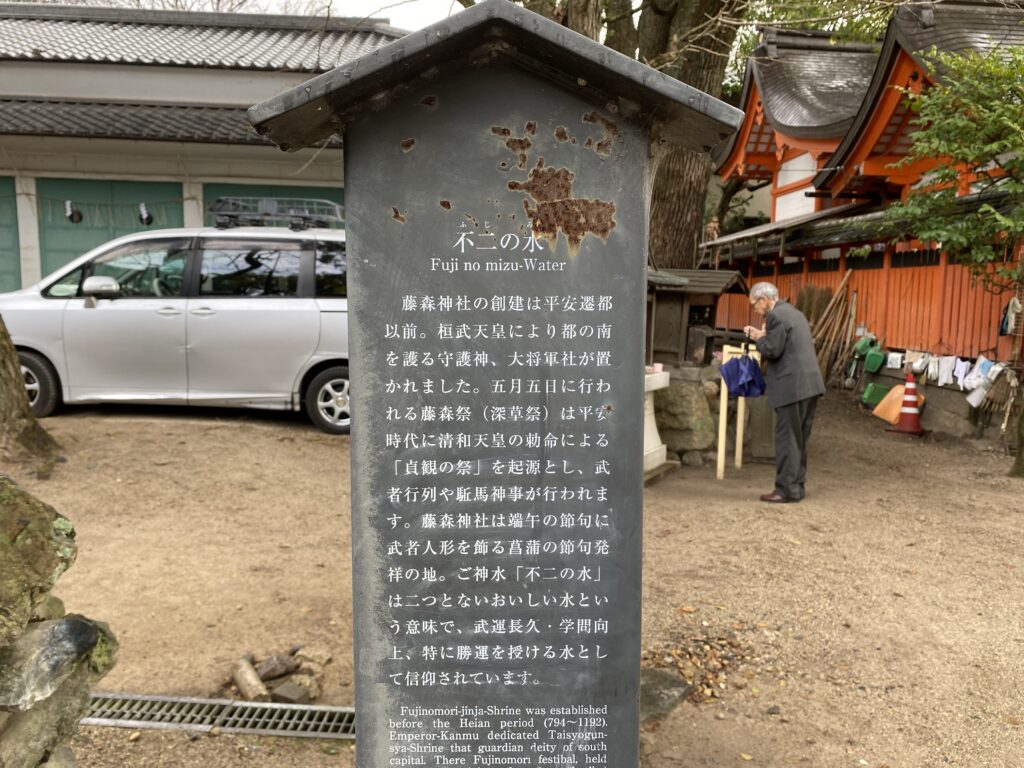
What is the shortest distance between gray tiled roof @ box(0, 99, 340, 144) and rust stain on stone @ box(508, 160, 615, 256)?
888 centimetres

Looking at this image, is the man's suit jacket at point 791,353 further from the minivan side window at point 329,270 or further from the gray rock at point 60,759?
the gray rock at point 60,759

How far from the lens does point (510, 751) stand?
2.51 meters

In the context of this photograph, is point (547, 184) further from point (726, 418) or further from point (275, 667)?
point (726, 418)

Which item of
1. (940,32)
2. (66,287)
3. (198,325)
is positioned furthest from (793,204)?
(66,287)

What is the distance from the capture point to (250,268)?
27.2 ft

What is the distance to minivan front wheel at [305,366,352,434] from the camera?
8.28 meters

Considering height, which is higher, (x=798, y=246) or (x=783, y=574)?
(x=798, y=246)

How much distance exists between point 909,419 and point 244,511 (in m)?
7.60

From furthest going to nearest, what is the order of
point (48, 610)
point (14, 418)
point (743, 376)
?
point (743, 376), point (14, 418), point (48, 610)

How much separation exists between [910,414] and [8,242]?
1188 centimetres

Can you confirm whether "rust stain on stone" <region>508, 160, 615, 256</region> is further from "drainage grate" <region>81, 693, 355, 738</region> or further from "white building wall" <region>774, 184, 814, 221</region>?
"white building wall" <region>774, 184, 814, 221</region>

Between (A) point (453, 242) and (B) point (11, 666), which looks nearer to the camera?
(B) point (11, 666)

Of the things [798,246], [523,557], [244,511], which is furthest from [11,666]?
[798,246]

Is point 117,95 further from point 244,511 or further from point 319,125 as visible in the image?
point 319,125
